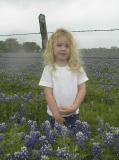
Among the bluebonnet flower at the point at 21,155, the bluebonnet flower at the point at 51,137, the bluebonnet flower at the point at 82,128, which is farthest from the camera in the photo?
the bluebonnet flower at the point at 82,128

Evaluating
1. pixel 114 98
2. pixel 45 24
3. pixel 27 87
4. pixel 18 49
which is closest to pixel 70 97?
pixel 114 98

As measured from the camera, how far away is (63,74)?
25.4 feet

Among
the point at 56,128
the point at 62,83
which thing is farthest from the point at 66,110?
the point at 62,83

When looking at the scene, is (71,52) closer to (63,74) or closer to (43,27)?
(63,74)

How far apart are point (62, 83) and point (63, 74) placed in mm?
126

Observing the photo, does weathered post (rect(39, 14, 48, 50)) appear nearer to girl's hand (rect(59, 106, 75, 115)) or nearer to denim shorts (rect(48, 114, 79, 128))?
denim shorts (rect(48, 114, 79, 128))

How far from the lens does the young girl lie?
7738mm

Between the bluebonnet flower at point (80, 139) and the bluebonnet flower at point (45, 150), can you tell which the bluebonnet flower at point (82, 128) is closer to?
the bluebonnet flower at point (80, 139)

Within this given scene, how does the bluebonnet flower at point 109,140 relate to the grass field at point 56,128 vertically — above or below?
above

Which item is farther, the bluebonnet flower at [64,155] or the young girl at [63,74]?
the young girl at [63,74]

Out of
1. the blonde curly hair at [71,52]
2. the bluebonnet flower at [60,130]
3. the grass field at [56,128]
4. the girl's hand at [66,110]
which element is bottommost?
the grass field at [56,128]

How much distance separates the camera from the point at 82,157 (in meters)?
6.52

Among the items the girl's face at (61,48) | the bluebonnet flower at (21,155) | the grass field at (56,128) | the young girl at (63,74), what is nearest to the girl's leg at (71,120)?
the young girl at (63,74)

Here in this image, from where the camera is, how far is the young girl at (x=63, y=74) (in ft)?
25.4
